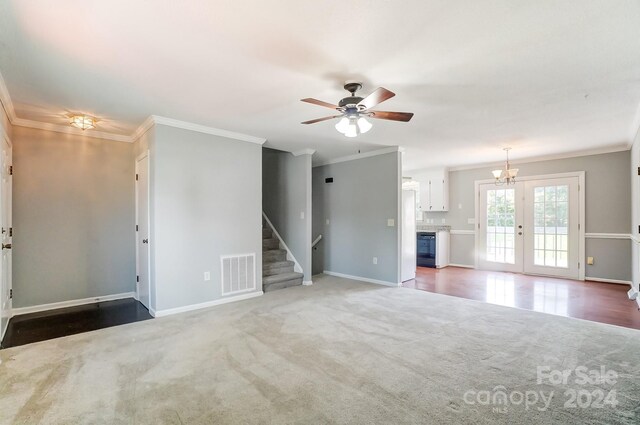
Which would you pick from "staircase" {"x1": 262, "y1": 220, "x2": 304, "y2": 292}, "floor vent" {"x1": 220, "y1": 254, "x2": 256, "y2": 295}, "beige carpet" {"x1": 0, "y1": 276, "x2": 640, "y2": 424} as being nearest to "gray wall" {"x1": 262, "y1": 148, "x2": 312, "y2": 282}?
"staircase" {"x1": 262, "y1": 220, "x2": 304, "y2": 292}

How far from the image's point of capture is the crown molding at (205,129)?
3862 mm

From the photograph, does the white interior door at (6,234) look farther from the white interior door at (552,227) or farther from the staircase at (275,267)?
the white interior door at (552,227)

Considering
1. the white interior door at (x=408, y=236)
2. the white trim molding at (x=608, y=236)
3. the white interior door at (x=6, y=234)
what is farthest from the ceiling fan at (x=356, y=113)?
the white trim molding at (x=608, y=236)

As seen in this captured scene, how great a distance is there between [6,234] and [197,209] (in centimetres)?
204

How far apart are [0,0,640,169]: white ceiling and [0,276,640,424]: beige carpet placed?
2.55 m

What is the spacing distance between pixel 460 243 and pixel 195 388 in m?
7.17

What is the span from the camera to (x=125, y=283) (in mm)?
4762

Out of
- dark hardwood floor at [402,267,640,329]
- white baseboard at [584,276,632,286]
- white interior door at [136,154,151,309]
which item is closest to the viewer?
dark hardwood floor at [402,267,640,329]

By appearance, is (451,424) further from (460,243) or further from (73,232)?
(460,243)

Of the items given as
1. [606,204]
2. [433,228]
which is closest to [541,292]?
[606,204]

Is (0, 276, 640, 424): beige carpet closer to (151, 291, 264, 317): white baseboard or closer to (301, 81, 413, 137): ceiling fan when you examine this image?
(151, 291, 264, 317): white baseboard

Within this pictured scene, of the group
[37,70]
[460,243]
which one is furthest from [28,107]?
[460,243]

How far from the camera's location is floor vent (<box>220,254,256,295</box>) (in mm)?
4500

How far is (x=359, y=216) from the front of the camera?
20.3 feet
